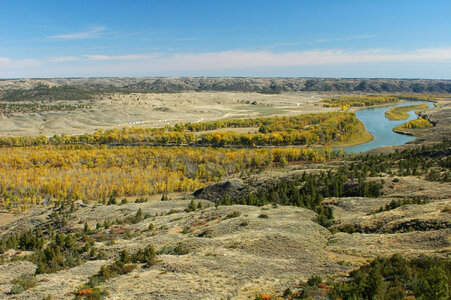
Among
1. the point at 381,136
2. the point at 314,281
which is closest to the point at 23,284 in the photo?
the point at 314,281

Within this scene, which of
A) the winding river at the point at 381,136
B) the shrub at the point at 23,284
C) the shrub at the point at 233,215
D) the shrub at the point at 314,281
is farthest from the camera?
the winding river at the point at 381,136

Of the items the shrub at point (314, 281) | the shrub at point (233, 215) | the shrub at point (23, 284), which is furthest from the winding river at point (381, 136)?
the shrub at point (23, 284)

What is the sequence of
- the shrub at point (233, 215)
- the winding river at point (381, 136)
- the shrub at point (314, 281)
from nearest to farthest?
the shrub at point (314, 281) < the shrub at point (233, 215) < the winding river at point (381, 136)

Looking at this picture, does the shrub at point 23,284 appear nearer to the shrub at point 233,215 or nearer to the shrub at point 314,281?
the shrub at point 314,281

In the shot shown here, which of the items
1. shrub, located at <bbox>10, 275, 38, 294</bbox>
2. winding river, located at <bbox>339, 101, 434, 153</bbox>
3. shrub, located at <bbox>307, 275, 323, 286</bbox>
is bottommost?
winding river, located at <bbox>339, 101, 434, 153</bbox>

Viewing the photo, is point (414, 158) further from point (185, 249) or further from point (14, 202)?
point (14, 202)

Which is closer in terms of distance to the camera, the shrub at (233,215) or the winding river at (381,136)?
the shrub at (233,215)

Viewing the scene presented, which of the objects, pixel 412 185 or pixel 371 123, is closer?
pixel 412 185

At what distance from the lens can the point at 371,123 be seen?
182 metres

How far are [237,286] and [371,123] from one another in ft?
590

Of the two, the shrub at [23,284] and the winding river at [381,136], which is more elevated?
the shrub at [23,284]

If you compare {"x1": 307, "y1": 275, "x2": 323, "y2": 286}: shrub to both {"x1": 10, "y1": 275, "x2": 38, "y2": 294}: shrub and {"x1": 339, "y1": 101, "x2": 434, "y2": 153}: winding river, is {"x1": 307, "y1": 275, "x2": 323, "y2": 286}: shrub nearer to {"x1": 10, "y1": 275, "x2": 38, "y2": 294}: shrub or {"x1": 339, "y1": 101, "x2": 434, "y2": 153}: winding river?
{"x1": 10, "y1": 275, "x2": 38, "y2": 294}: shrub

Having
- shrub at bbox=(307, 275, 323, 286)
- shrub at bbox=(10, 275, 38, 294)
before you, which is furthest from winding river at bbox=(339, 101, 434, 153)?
shrub at bbox=(10, 275, 38, 294)

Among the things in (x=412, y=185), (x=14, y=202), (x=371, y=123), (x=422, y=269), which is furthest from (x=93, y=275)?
(x=371, y=123)
